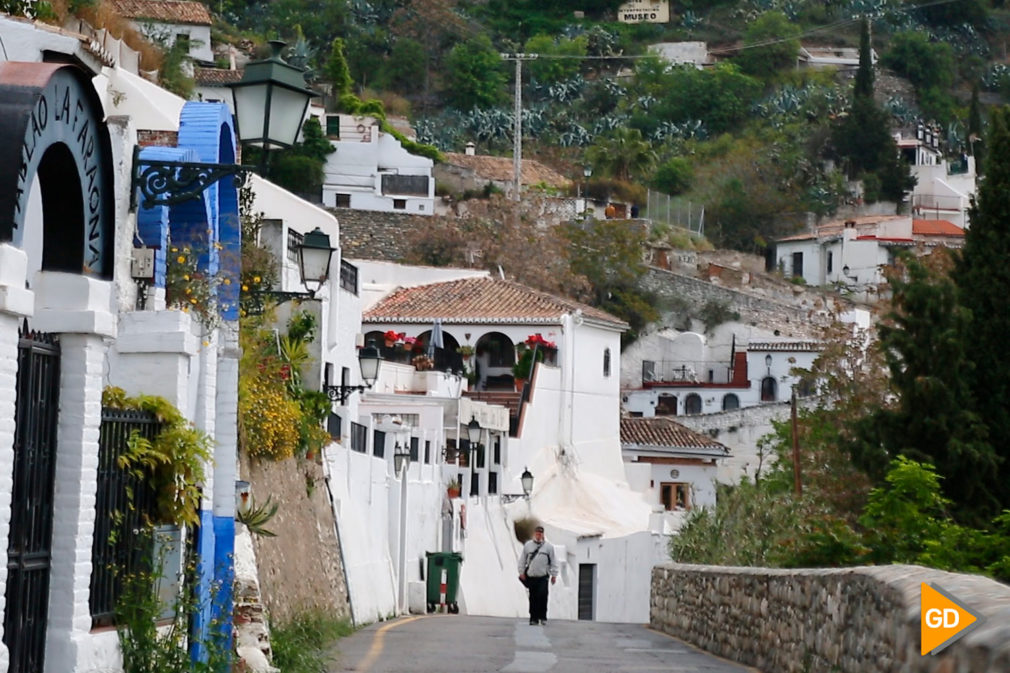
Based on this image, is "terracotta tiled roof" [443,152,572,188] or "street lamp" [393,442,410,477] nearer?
"street lamp" [393,442,410,477]

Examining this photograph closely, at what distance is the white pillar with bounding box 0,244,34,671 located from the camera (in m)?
9.82

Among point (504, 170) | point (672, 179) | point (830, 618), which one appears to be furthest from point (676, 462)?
point (672, 179)

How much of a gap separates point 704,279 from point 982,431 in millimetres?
62359

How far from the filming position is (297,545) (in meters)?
24.7

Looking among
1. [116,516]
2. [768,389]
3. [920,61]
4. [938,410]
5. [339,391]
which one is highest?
[920,61]

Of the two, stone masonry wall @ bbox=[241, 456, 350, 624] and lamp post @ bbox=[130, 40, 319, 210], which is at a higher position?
lamp post @ bbox=[130, 40, 319, 210]

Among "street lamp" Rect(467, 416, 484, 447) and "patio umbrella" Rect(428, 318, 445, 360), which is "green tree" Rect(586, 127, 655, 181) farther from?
"street lamp" Rect(467, 416, 484, 447)

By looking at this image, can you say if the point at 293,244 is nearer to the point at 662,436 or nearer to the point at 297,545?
the point at 297,545

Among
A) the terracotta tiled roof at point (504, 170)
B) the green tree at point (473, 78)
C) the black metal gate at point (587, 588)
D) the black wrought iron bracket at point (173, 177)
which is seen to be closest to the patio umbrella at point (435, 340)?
the black metal gate at point (587, 588)

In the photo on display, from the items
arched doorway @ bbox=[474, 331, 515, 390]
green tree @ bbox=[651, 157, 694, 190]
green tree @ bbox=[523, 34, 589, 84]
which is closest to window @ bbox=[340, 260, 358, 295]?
arched doorway @ bbox=[474, 331, 515, 390]

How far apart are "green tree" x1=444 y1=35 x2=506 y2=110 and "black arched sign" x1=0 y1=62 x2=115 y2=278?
120 m

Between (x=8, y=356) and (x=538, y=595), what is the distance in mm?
16815

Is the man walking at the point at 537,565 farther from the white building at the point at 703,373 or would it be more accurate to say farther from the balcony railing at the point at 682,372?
the balcony railing at the point at 682,372

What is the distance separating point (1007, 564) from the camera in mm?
17938
